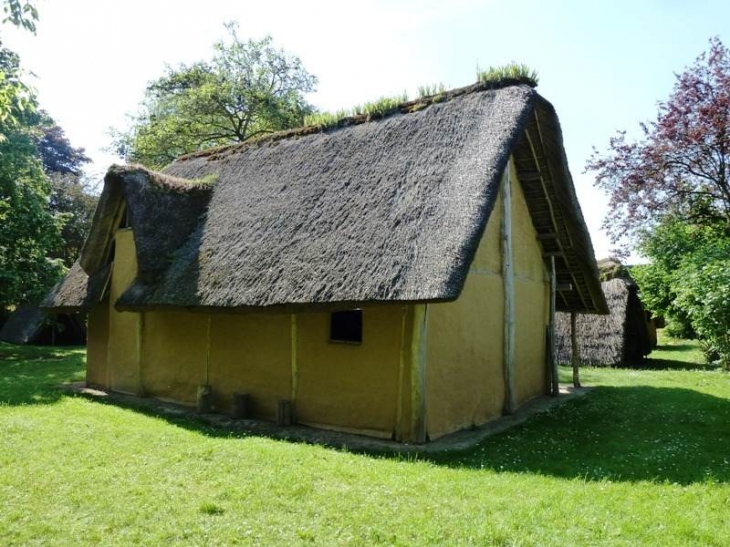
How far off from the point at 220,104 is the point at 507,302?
19.1 metres

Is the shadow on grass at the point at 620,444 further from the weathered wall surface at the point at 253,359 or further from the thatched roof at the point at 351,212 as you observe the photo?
the weathered wall surface at the point at 253,359

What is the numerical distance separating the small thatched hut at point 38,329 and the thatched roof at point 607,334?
19.8 m

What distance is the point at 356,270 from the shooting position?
24.2 feet

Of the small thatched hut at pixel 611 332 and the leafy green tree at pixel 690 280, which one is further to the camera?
the small thatched hut at pixel 611 332

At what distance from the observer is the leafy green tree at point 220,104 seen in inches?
961

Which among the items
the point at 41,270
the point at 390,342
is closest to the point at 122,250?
the point at 390,342

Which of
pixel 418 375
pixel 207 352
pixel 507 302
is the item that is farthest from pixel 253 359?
pixel 507 302

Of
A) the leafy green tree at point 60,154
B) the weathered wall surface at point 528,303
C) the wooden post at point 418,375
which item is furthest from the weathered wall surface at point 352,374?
the leafy green tree at point 60,154

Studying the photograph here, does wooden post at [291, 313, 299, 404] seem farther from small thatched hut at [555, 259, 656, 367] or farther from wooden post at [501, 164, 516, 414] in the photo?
small thatched hut at [555, 259, 656, 367]

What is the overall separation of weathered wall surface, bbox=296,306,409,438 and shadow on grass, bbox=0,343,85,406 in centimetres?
529

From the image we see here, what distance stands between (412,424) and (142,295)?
559 centimetres

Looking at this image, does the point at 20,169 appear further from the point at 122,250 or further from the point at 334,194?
the point at 334,194

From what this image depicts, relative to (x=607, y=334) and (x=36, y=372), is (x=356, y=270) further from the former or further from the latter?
(x=607, y=334)

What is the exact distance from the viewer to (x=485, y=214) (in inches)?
282
